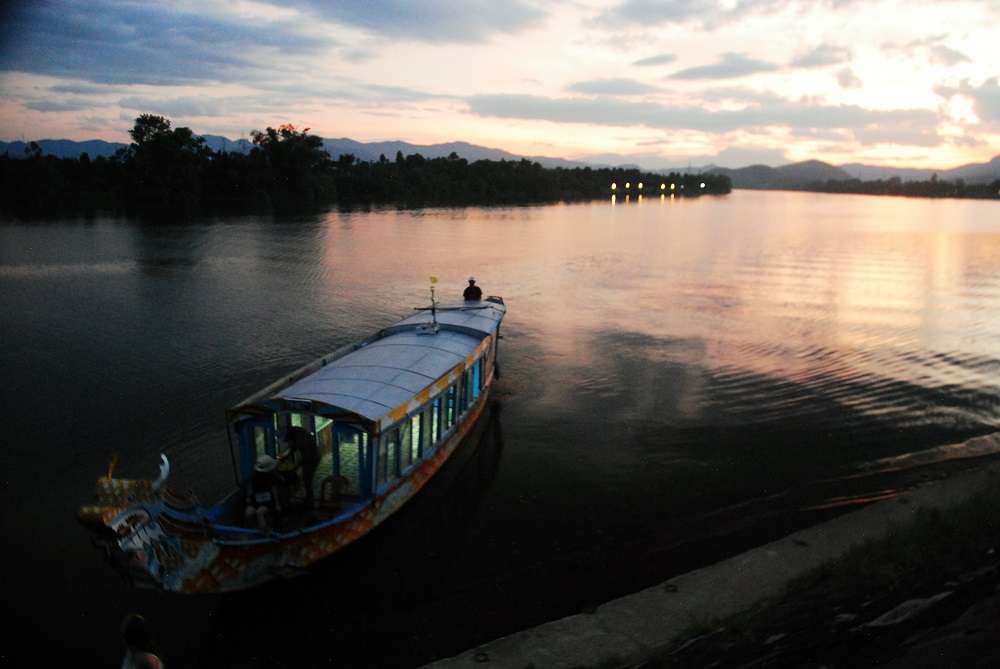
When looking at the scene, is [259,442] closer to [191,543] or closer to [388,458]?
[388,458]

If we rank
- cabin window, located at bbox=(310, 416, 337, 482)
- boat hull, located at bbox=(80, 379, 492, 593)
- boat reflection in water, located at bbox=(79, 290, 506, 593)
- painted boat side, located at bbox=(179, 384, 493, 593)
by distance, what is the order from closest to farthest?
boat hull, located at bbox=(80, 379, 492, 593) < boat reflection in water, located at bbox=(79, 290, 506, 593) < painted boat side, located at bbox=(179, 384, 493, 593) < cabin window, located at bbox=(310, 416, 337, 482)

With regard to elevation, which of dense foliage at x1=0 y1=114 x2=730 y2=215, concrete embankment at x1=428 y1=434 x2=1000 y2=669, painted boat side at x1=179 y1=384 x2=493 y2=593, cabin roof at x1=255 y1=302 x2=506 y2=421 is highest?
dense foliage at x1=0 y1=114 x2=730 y2=215

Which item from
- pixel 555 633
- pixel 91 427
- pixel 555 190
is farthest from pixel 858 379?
pixel 555 190

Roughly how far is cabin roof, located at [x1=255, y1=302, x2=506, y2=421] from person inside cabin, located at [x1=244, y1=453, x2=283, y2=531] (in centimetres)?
130

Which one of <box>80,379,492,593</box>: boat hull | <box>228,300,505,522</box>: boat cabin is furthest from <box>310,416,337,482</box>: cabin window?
<box>80,379,492,593</box>: boat hull

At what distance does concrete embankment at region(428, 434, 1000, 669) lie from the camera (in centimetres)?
929

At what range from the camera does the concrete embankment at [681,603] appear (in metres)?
9.29

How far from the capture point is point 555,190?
160m

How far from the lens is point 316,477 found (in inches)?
501

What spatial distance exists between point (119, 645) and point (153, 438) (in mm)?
7588

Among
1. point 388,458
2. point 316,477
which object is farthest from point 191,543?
point 388,458

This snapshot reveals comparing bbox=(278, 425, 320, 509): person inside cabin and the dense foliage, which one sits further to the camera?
the dense foliage

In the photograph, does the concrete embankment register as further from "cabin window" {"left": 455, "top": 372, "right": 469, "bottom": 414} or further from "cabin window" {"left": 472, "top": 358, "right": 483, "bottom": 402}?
"cabin window" {"left": 472, "top": 358, "right": 483, "bottom": 402}

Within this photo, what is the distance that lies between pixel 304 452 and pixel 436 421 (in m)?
3.53
